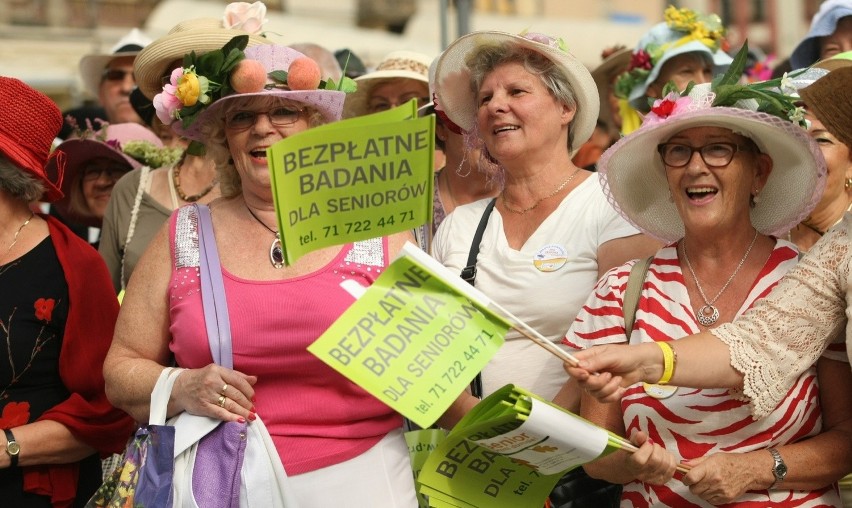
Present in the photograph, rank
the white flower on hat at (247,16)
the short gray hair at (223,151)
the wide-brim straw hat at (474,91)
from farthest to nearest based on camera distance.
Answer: the white flower on hat at (247,16)
the wide-brim straw hat at (474,91)
the short gray hair at (223,151)

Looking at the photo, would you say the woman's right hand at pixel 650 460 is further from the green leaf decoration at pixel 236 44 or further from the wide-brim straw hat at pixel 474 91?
the green leaf decoration at pixel 236 44

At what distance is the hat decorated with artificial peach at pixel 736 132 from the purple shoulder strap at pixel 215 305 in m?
1.30

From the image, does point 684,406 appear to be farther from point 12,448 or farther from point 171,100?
point 12,448

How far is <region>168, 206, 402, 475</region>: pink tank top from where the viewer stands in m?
3.77

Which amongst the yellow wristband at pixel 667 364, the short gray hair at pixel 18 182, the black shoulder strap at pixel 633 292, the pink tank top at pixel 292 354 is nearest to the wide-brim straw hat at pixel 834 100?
the black shoulder strap at pixel 633 292

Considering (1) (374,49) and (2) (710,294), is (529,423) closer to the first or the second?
(2) (710,294)

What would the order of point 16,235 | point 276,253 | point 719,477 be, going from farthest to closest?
point 16,235
point 276,253
point 719,477

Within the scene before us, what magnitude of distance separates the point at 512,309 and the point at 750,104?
1.06 m

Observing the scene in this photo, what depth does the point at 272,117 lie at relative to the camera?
407cm

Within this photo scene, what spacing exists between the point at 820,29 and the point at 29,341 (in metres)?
4.25

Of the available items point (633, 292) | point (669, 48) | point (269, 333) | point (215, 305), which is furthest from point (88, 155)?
point (633, 292)

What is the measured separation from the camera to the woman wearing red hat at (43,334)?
420cm

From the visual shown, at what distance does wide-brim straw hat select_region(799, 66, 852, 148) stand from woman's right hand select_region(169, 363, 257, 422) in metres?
1.85

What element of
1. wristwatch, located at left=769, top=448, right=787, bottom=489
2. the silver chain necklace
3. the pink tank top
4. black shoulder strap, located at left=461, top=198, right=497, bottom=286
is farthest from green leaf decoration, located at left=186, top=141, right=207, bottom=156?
wristwatch, located at left=769, top=448, right=787, bottom=489
